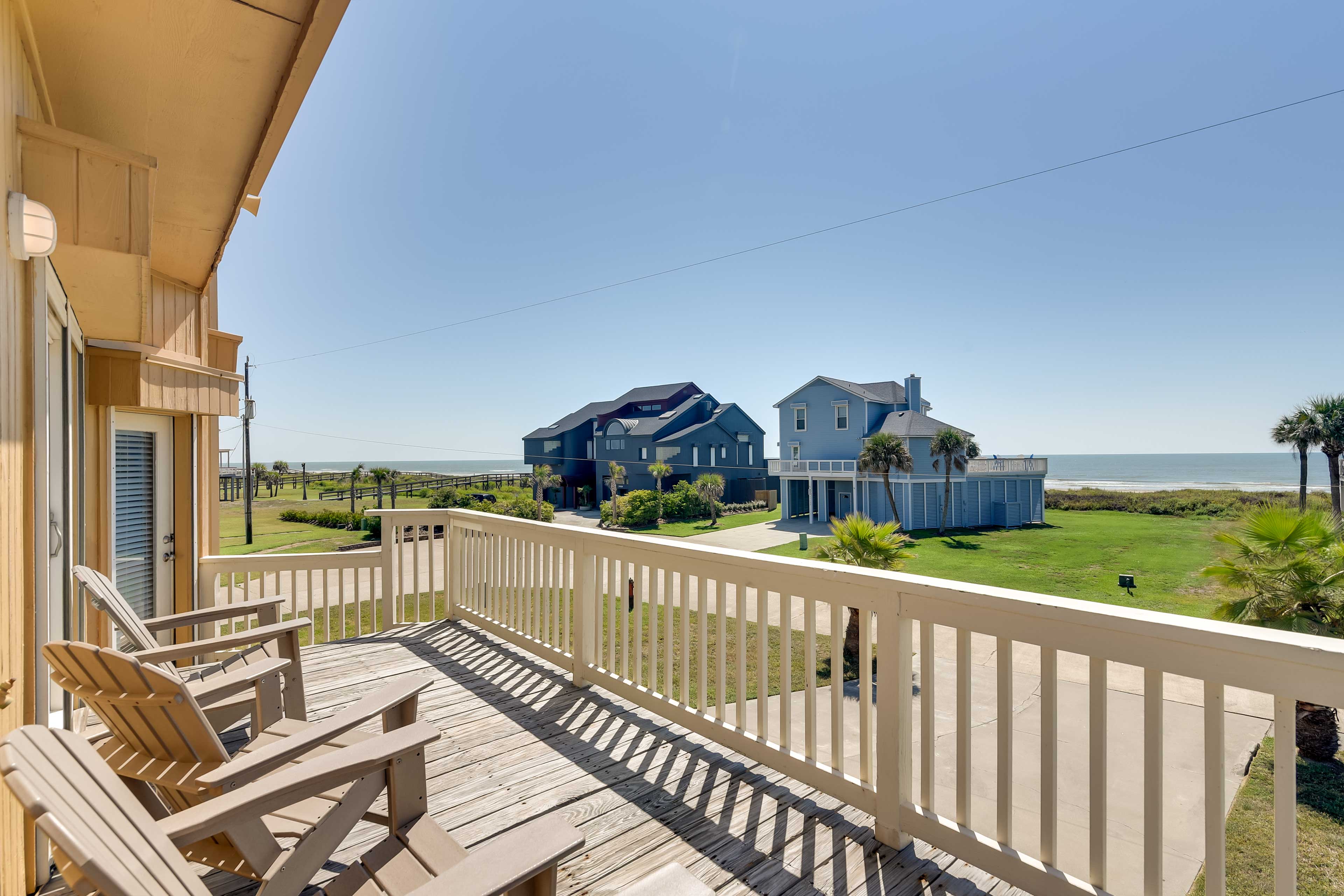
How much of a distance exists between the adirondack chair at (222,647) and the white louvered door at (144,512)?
5.03 ft

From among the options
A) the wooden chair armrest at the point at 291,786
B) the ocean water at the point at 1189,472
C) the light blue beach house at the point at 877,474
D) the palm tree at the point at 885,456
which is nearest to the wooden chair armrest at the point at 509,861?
the wooden chair armrest at the point at 291,786

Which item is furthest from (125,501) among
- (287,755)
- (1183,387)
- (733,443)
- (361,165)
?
(1183,387)

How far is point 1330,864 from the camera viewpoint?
3.45m

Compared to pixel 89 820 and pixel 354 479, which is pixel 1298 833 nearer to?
pixel 89 820

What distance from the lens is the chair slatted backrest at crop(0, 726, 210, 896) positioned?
0.73 metres

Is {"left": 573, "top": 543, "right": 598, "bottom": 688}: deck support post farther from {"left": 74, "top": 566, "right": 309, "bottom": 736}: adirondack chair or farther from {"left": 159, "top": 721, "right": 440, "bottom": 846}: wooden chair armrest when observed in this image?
{"left": 159, "top": 721, "right": 440, "bottom": 846}: wooden chair armrest

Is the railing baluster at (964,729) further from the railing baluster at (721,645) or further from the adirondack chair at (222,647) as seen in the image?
the adirondack chair at (222,647)

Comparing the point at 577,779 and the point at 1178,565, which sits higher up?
the point at 577,779

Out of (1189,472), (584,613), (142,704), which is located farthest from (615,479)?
(1189,472)

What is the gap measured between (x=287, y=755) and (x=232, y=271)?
1041cm

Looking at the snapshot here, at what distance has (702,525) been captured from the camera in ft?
78.4

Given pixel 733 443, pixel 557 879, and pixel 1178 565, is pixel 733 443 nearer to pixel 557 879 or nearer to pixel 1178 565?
pixel 1178 565

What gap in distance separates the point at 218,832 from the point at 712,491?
24.0 m

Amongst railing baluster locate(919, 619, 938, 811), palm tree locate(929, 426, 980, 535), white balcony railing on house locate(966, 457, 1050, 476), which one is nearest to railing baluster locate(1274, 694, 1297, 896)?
railing baluster locate(919, 619, 938, 811)
